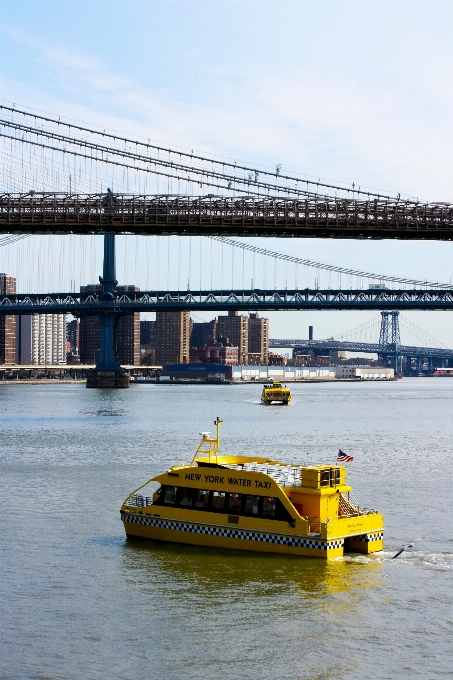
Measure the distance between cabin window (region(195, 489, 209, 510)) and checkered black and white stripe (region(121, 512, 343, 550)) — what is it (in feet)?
1.23

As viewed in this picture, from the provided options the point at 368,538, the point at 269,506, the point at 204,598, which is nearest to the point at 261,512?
the point at 269,506

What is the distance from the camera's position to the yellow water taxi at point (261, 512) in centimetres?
1948

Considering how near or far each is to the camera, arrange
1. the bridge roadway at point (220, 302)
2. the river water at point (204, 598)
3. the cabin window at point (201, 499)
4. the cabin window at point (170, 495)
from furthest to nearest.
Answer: the bridge roadway at point (220, 302) < the cabin window at point (170, 495) < the cabin window at point (201, 499) < the river water at point (204, 598)

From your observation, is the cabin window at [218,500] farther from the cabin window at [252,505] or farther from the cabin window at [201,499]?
the cabin window at [252,505]

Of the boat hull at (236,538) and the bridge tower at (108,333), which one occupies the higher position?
the bridge tower at (108,333)

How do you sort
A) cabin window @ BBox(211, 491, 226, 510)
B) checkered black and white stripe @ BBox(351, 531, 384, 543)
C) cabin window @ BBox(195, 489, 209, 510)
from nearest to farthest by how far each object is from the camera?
1. checkered black and white stripe @ BBox(351, 531, 384, 543)
2. cabin window @ BBox(211, 491, 226, 510)
3. cabin window @ BBox(195, 489, 209, 510)

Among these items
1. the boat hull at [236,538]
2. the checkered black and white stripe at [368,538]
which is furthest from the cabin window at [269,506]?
Result: the checkered black and white stripe at [368,538]

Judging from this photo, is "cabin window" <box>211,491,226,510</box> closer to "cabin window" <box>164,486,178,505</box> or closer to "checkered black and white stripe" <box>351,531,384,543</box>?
"cabin window" <box>164,486,178,505</box>

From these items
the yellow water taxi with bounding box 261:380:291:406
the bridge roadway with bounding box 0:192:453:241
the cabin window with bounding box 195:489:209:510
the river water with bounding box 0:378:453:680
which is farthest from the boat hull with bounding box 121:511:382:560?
the yellow water taxi with bounding box 261:380:291:406

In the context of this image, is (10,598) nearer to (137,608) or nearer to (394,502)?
(137,608)

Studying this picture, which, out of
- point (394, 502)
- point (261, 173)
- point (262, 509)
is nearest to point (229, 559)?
point (262, 509)

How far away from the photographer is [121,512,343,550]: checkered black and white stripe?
19.3 metres

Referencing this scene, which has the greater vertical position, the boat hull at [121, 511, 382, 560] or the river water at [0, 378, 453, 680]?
the boat hull at [121, 511, 382, 560]

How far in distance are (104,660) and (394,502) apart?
1364 cm
